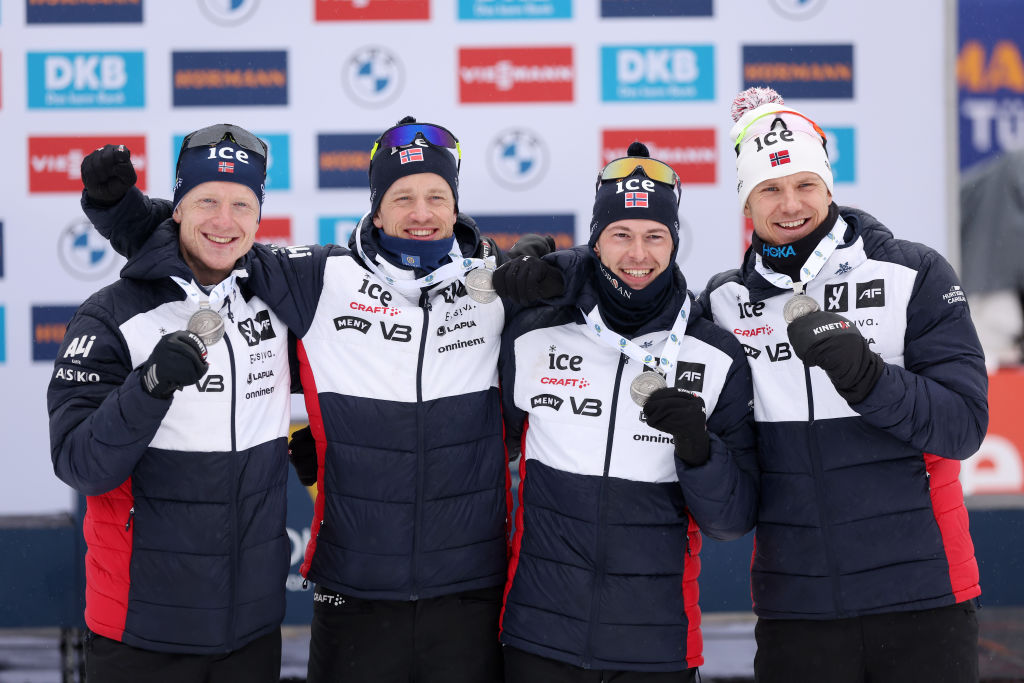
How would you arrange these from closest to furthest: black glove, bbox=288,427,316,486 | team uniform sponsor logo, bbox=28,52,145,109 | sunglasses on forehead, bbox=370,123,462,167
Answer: sunglasses on forehead, bbox=370,123,462,167, black glove, bbox=288,427,316,486, team uniform sponsor logo, bbox=28,52,145,109

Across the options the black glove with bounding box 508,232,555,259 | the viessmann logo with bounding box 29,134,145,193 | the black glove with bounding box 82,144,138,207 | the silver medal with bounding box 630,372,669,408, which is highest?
the viessmann logo with bounding box 29,134,145,193

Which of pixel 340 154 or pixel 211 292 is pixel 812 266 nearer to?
pixel 211 292

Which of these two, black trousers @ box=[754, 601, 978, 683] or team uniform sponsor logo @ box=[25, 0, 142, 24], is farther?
team uniform sponsor logo @ box=[25, 0, 142, 24]

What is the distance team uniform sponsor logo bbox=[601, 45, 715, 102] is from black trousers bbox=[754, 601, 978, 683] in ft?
10.8

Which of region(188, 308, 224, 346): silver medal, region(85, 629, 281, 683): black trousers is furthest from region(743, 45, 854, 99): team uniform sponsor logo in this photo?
region(85, 629, 281, 683): black trousers

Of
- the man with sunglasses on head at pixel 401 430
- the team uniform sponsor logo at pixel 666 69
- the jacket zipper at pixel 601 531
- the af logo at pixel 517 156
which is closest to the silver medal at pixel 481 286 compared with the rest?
the man with sunglasses on head at pixel 401 430

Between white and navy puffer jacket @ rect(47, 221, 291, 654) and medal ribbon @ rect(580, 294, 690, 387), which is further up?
A: medal ribbon @ rect(580, 294, 690, 387)

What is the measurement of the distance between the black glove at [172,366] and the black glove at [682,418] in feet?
3.38

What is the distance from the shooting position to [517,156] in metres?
5.17

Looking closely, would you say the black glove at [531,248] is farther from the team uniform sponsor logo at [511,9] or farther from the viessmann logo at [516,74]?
the team uniform sponsor logo at [511,9]

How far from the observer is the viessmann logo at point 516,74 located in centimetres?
513

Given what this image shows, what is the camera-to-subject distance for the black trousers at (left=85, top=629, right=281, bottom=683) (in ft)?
7.89

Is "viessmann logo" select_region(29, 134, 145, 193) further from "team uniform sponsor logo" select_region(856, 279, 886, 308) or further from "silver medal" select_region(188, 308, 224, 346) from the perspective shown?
"team uniform sponsor logo" select_region(856, 279, 886, 308)

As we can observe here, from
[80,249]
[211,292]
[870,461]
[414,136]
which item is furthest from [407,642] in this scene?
[80,249]
